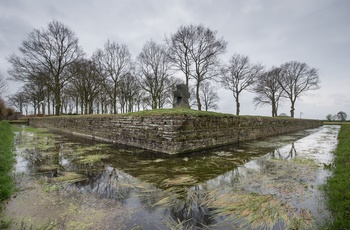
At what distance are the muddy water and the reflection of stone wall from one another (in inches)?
59.7

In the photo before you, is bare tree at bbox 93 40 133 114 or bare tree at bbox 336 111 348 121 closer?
bare tree at bbox 93 40 133 114

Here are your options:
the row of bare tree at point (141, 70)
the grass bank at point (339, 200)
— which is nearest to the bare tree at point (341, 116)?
the row of bare tree at point (141, 70)

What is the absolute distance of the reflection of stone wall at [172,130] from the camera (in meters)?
6.42

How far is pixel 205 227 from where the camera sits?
2123 mm

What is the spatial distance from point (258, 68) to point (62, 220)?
2880 cm

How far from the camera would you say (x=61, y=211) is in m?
2.44

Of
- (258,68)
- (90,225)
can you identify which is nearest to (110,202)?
(90,225)

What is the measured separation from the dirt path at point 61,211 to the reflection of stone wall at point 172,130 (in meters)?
3.77

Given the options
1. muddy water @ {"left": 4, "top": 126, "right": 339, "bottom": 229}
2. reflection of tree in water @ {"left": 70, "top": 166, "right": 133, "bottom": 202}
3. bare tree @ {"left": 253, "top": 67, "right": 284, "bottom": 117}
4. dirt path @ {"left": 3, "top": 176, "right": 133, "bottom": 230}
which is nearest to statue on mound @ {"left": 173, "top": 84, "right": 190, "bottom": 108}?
muddy water @ {"left": 4, "top": 126, "right": 339, "bottom": 229}

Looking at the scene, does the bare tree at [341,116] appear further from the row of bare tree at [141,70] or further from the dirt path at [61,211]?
the dirt path at [61,211]

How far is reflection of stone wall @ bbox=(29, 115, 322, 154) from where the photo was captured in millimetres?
6418

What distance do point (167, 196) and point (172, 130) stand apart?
338cm

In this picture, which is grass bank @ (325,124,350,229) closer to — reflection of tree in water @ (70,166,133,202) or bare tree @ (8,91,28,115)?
reflection of tree in water @ (70,166,133,202)

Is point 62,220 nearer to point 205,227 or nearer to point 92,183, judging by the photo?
point 92,183
